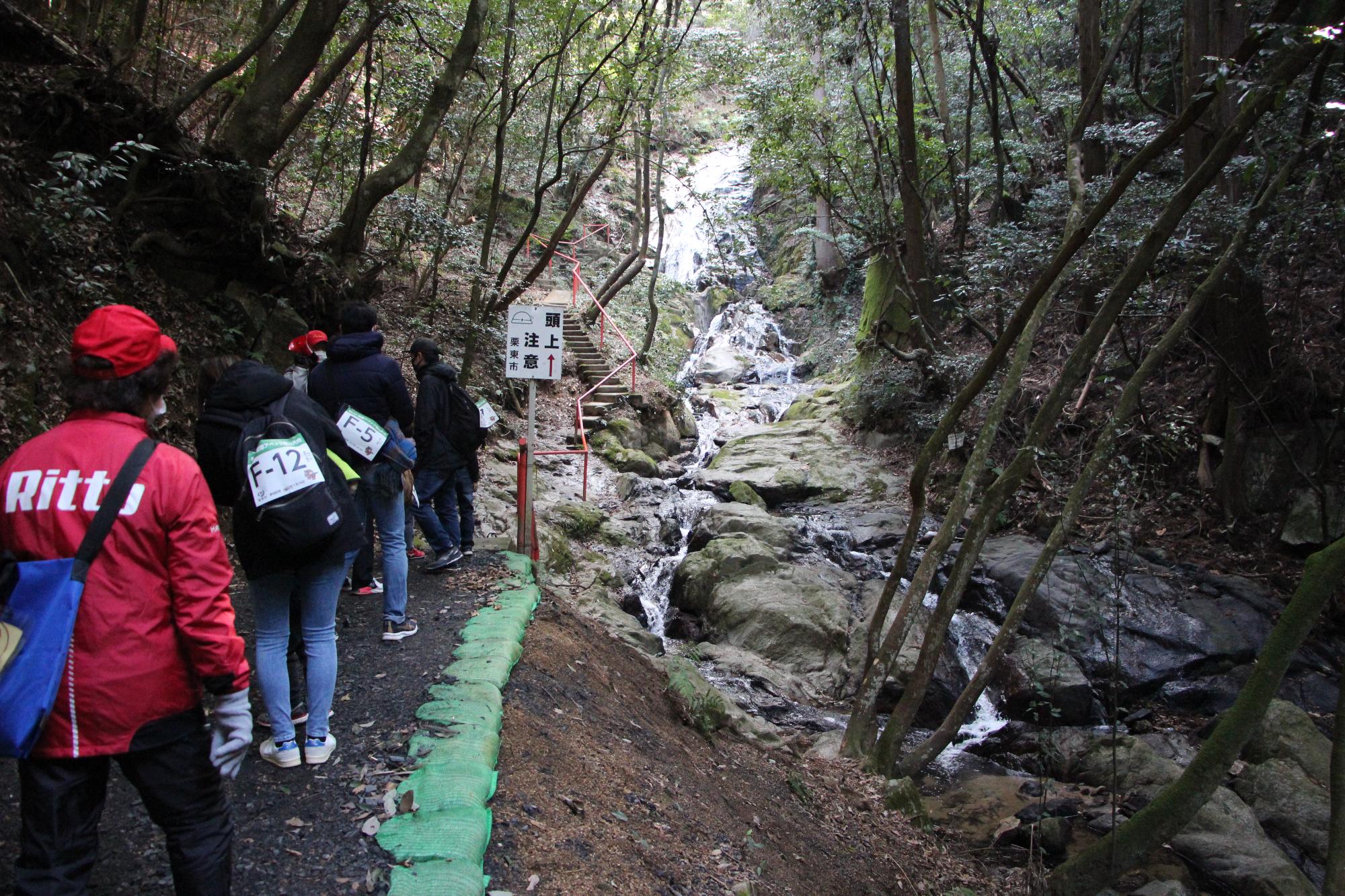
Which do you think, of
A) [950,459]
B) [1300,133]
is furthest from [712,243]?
[1300,133]

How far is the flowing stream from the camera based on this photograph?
8.55 meters

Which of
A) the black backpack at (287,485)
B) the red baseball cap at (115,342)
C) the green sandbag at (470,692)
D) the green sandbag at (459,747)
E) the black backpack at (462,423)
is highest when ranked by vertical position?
the red baseball cap at (115,342)

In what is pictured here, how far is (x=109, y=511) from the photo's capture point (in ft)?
6.58

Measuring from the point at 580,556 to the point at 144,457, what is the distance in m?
8.32

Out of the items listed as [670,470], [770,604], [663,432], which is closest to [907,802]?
[770,604]

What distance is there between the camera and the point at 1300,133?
5.87 metres

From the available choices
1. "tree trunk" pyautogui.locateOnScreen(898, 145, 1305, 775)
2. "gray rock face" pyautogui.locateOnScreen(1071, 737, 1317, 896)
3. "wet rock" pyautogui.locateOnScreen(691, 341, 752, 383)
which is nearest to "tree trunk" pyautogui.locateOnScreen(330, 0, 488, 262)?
"tree trunk" pyautogui.locateOnScreen(898, 145, 1305, 775)

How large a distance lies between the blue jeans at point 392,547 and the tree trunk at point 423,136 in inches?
216

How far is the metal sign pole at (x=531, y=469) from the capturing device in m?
6.63

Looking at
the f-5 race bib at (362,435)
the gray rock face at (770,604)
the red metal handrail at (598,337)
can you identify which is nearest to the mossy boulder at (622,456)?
the red metal handrail at (598,337)

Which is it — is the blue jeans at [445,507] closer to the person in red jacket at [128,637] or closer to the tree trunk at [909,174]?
the person in red jacket at [128,637]

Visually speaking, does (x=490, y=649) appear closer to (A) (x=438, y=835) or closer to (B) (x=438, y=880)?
(A) (x=438, y=835)

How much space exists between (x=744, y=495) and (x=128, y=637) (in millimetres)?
11789

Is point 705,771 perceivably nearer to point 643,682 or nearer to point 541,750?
point 643,682
